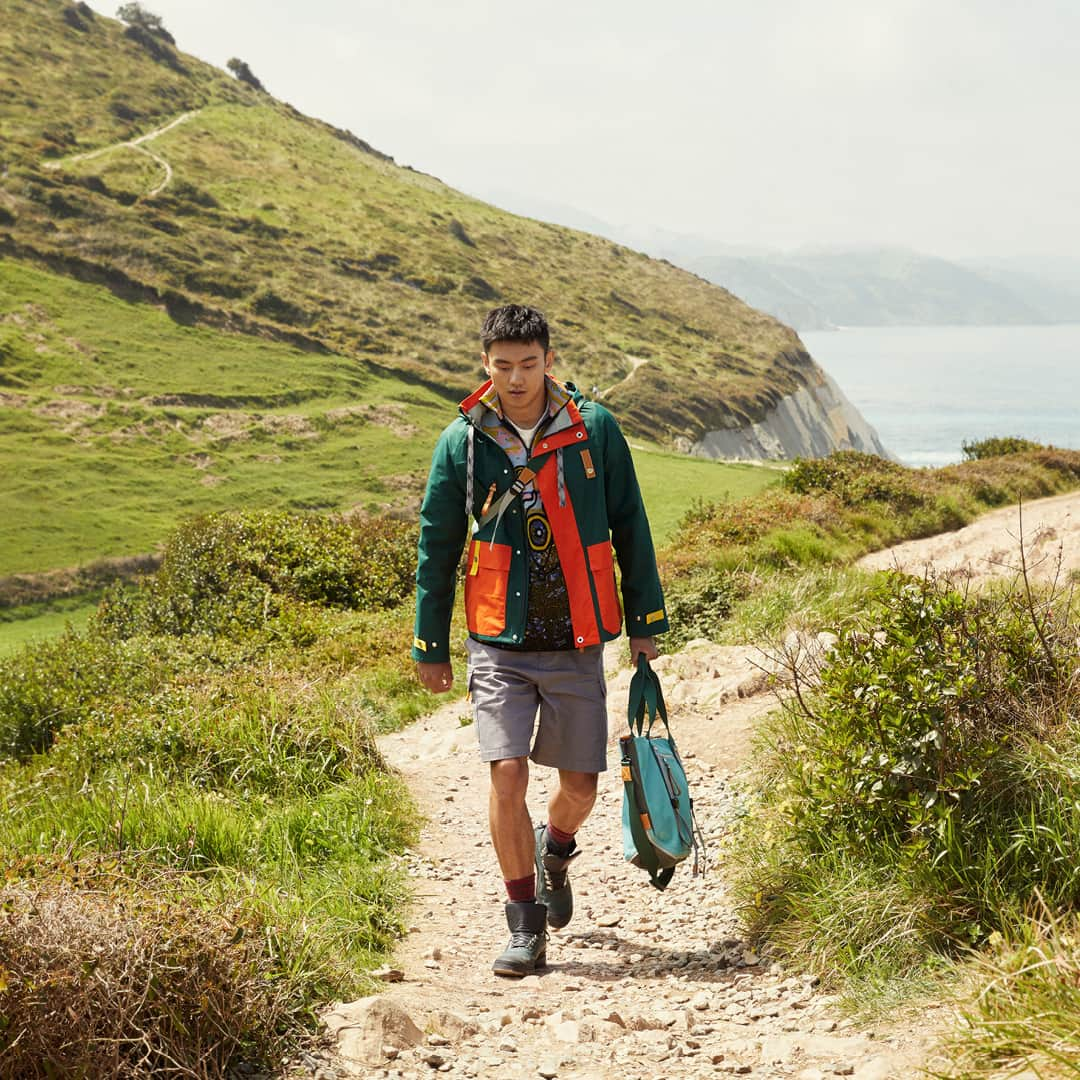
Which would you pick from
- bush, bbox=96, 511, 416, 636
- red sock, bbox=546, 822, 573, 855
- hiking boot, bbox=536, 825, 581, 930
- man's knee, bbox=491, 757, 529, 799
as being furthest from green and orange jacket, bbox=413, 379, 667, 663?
bush, bbox=96, 511, 416, 636

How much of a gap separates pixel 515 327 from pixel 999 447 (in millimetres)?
24425

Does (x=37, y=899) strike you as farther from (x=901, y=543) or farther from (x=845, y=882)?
(x=901, y=543)

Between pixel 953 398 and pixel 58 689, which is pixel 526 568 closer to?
pixel 58 689

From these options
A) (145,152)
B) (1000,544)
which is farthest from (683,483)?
(145,152)

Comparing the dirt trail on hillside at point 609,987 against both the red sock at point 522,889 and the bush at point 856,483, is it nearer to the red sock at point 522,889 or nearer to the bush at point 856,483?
the red sock at point 522,889

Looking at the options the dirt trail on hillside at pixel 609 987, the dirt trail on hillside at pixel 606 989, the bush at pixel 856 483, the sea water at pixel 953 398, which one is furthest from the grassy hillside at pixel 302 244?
the dirt trail on hillside at pixel 606 989

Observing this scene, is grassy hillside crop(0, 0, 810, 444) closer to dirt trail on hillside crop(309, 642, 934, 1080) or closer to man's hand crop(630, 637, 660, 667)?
dirt trail on hillside crop(309, 642, 934, 1080)

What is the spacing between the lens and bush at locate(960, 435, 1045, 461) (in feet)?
82.0

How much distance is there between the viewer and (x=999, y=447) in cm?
2561

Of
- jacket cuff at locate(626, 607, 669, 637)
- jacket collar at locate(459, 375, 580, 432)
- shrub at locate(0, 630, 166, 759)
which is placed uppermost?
jacket collar at locate(459, 375, 580, 432)

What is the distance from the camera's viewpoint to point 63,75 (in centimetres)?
7131

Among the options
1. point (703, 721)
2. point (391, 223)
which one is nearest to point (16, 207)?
point (391, 223)

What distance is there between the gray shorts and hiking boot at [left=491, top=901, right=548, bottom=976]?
0.58 metres

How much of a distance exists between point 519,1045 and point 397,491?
105 feet
